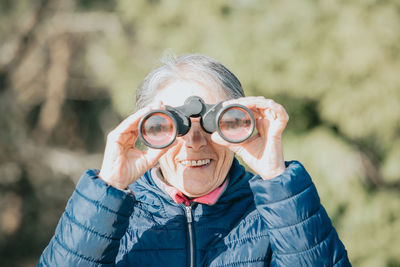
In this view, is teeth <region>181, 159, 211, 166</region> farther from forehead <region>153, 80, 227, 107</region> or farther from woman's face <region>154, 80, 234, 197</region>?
forehead <region>153, 80, 227, 107</region>

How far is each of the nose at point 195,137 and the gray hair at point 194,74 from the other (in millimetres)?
150

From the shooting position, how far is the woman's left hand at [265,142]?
1420 millimetres

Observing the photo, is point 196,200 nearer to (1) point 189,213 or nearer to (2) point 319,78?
(1) point 189,213

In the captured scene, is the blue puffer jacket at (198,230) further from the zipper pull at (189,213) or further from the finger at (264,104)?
the finger at (264,104)

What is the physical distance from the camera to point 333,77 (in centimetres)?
422

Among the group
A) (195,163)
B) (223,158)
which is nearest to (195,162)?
(195,163)

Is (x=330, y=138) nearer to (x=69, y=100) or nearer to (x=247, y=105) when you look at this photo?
(x=247, y=105)

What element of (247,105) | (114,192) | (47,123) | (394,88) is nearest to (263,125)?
(247,105)

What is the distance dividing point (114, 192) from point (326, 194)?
3.55 m

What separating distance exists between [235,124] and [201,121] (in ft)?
0.37

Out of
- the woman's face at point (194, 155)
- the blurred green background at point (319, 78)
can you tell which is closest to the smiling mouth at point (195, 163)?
the woman's face at point (194, 155)

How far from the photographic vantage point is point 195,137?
60.7 inches

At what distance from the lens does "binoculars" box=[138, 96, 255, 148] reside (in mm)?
1443

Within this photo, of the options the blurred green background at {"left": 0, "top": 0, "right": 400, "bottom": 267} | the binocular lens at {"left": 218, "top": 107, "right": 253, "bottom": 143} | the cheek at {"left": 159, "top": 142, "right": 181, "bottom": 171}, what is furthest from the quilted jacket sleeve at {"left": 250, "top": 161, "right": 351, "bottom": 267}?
the blurred green background at {"left": 0, "top": 0, "right": 400, "bottom": 267}
